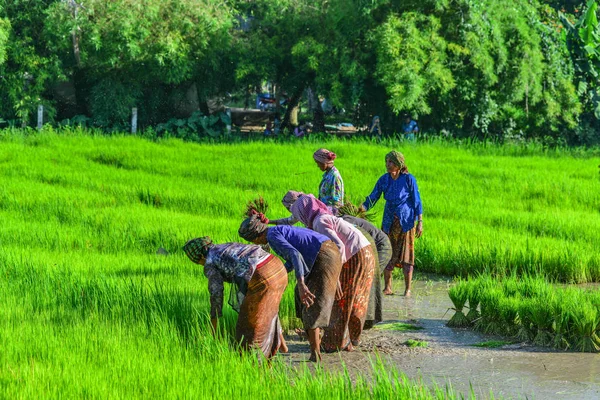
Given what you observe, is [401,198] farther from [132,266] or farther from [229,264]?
[229,264]

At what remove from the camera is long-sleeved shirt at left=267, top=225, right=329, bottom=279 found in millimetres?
6641

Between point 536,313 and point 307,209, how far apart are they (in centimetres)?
200

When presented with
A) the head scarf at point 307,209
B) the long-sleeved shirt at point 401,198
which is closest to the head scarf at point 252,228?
the head scarf at point 307,209

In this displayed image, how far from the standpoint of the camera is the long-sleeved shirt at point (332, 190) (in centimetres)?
914

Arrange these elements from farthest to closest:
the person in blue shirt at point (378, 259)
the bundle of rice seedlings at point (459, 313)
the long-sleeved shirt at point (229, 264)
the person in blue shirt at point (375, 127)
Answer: the person in blue shirt at point (375, 127), the bundle of rice seedlings at point (459, 313), the person in blue shirt at point (378, 259), the long-sleeved shirt at point (229, 264)

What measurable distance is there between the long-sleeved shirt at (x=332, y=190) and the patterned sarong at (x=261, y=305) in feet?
8.40

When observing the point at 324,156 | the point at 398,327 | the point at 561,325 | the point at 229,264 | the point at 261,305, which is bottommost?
the point at 398,327

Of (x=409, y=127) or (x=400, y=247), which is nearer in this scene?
(x=400, y=247)

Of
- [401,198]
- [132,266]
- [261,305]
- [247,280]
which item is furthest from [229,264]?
[132,266]

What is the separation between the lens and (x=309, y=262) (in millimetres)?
6918

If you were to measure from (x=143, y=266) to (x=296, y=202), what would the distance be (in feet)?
10.2

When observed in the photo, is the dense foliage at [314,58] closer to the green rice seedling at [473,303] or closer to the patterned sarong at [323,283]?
the green rice seedling at [473,303]

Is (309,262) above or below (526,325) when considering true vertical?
above

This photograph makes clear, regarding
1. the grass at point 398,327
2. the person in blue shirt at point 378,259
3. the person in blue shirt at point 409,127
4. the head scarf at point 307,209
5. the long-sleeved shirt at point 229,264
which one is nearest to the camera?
the long-sleeved shirt at point 229,264
